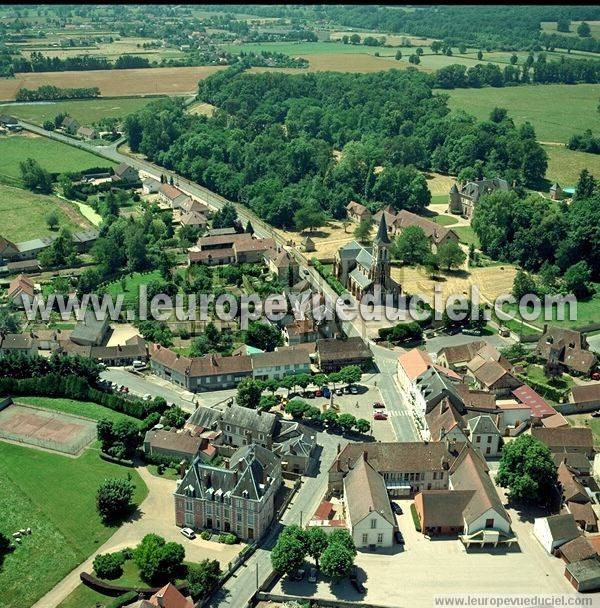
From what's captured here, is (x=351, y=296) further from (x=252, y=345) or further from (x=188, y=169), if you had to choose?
(x=188, y=169)

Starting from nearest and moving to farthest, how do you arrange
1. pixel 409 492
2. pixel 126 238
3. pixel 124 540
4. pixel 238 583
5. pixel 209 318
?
pixel 238 583 → pixel 124 540 → pixel 409 492 → pixel 209 318 → pixel 126 238

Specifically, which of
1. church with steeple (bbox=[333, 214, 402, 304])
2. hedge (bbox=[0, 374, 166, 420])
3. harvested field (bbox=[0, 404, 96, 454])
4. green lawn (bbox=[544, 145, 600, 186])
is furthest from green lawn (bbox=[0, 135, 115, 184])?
green lawn (bbox=[544, 145, 600, 186])

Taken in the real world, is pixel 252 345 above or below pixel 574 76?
below

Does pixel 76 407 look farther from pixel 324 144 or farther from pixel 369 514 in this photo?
pixel 324 144

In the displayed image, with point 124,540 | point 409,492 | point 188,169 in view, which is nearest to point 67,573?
point 124,540

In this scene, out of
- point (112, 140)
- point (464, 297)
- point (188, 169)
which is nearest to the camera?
point (464, 297)

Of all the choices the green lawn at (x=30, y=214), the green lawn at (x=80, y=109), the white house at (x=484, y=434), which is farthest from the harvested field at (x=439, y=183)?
the green lawn at (x=80, y=109)

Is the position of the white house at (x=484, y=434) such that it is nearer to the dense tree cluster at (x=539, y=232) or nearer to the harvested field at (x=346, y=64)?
the dense tree cluster at (x=539, y=232)

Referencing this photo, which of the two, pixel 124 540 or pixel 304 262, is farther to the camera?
pixel 304 262
